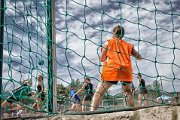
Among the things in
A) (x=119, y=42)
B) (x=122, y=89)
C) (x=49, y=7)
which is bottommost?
(x=122, y=89)

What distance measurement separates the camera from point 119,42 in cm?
407

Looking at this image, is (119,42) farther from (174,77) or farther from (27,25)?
(174,77)

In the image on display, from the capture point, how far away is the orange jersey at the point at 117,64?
12.9 feet

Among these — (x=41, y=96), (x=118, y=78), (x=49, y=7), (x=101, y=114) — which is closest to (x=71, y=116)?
(x=101, y=114)

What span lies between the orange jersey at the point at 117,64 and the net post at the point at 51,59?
0.84 metres

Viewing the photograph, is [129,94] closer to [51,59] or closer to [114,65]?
[114,65]

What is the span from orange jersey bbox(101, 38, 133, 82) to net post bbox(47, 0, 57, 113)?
84cm

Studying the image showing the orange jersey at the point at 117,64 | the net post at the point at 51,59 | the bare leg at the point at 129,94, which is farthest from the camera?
the bare leg at the point at 129,94

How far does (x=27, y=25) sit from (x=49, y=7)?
0.32 m

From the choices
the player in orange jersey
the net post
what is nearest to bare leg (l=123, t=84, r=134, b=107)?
the player in orange jersey

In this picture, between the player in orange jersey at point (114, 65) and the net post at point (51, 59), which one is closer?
the net post at point (51, 59)

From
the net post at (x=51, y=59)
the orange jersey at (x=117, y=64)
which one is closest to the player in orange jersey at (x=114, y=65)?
the orange jersey at (x=117, y=64)

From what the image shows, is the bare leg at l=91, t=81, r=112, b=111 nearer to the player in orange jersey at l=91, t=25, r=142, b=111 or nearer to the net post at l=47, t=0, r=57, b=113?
the player in orange jersey at l=91, t=25, r=142, b=111

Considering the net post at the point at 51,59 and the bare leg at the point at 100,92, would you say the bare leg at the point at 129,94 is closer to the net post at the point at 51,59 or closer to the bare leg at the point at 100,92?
the bare leg at the point at 100,92
